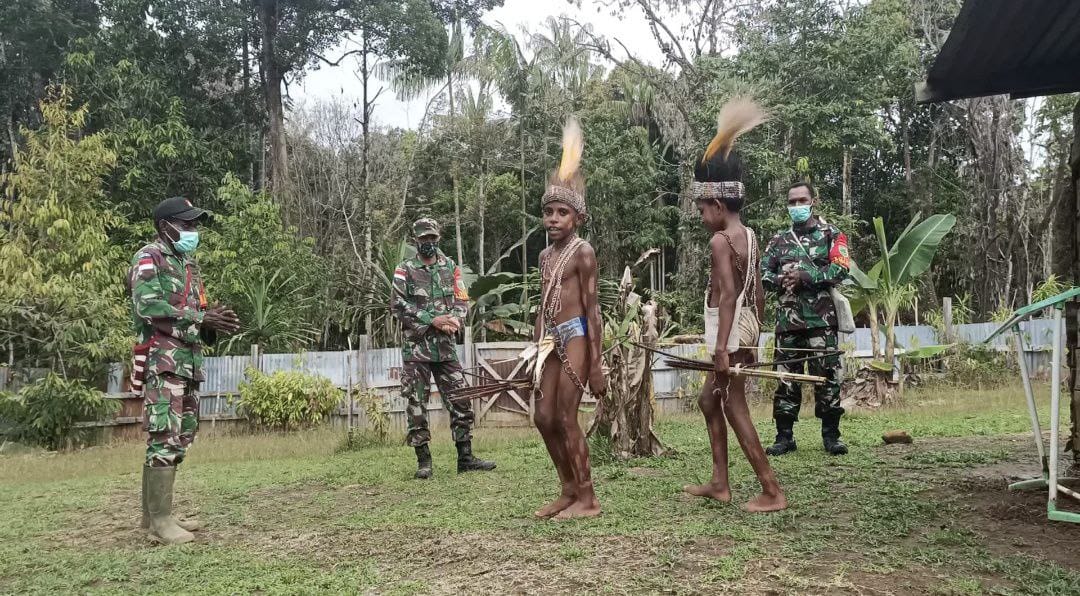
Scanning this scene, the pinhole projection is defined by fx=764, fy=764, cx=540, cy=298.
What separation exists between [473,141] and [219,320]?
692 inches

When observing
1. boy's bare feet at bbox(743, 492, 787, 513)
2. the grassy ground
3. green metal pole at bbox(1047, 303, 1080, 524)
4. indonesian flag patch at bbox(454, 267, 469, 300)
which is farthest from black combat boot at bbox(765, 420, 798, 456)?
green metal pole at bbox(1047, 303, 1080, 524)

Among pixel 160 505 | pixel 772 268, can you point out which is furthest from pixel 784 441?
pixel 160 505

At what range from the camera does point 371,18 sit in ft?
61.8

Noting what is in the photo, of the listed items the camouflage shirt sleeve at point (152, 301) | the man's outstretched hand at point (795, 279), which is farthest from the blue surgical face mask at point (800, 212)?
the camouflage shirt sleeve at point (152, 301)

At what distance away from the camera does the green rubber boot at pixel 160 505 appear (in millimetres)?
4379

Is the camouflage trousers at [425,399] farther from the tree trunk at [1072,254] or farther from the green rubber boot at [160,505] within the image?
the tree trunk at [1072,254]

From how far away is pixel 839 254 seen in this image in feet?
20.3

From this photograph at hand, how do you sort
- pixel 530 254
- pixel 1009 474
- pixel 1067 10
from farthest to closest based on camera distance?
pixel 530 254 < pixel 1009 474 < pixel 1067 10

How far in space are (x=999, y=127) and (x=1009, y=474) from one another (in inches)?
701

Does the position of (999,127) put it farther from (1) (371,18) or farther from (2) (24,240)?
(2) (24,240)

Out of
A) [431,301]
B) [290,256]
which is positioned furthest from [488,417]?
[290,256]

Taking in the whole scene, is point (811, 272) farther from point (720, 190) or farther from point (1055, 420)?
point (1055, 420)

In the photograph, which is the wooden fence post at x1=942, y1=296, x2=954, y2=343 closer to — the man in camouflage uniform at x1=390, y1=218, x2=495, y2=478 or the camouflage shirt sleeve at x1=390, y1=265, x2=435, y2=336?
the man in camouflage uniform at x1=390, y1=218, x2=495, y2=478

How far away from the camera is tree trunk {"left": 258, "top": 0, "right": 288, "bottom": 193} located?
62.7 feet
